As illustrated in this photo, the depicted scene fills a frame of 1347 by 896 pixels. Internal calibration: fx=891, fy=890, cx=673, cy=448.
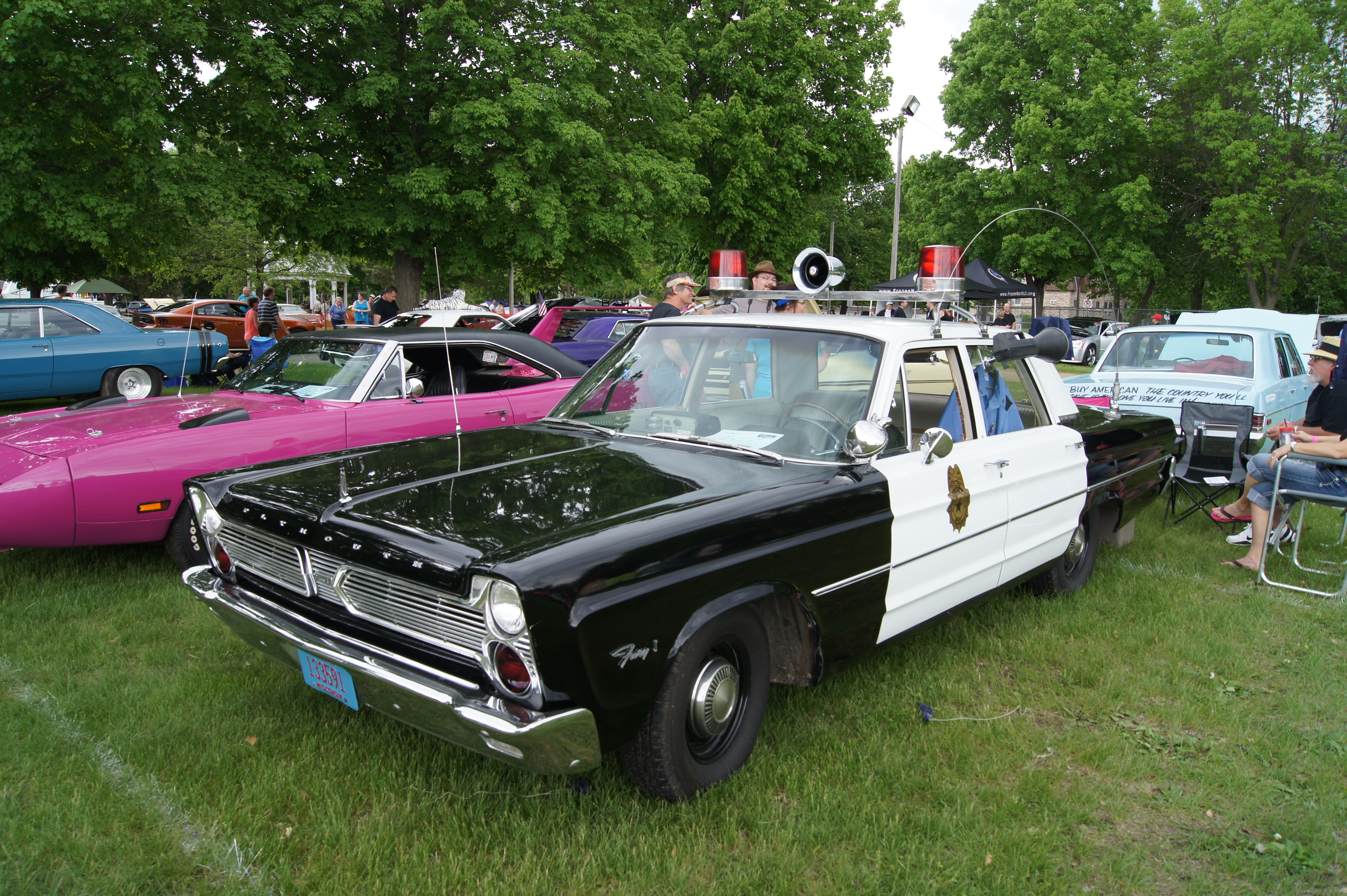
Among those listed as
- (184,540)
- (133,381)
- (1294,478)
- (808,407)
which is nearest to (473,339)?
(184,540)

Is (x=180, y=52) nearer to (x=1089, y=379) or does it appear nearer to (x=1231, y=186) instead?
(x=1089, y=379)

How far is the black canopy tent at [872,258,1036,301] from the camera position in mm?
6714

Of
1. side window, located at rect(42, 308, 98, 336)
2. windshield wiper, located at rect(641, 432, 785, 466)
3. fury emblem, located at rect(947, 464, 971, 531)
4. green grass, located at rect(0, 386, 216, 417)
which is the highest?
side window, located at rect(42, 308, 98, 336)

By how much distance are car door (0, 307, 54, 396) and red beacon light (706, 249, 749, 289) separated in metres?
9.77

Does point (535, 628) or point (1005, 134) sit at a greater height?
point (1005, 134)

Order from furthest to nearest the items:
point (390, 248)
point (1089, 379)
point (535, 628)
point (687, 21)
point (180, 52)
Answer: point (687, 21) → point (390, 248) → point (180, 52) → point (1089, 379) → point (535, 628)

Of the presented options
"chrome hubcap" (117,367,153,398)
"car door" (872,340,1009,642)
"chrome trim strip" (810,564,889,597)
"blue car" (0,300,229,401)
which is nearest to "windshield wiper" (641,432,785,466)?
"car door" (872,340,1009,642)

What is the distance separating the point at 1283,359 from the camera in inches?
362

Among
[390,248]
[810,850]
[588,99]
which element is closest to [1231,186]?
[588,99]

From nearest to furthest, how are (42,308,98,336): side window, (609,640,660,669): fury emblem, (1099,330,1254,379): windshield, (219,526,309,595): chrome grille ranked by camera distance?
(609,640,660,669): fury emblem, (219,526,309,595): chrome grille, (1099,330,1254,379): windshield, (42,308,98,336): side window

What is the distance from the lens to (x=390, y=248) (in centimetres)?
1502

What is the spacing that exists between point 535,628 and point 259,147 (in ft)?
42.2

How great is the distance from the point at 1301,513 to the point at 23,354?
13276 mm

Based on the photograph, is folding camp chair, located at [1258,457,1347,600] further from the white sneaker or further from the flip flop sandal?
the flip flop sandal
